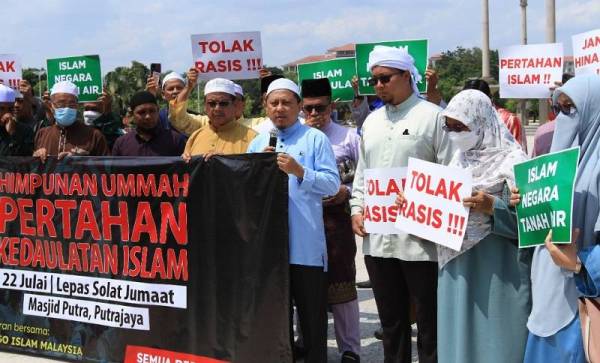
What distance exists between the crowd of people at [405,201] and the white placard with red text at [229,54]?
0.95 meters

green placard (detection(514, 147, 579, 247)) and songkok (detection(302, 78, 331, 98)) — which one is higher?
songkok (detection(302, 78, 331, 98))

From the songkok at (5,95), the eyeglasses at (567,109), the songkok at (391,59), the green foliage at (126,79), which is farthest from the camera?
the green foliage at (126,79)

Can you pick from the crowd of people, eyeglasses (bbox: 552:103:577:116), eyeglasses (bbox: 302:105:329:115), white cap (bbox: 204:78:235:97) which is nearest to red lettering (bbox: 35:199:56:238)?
the crowd of people

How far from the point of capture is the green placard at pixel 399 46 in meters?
5.90

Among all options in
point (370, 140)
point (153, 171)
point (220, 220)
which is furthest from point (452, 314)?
point (153, 171)

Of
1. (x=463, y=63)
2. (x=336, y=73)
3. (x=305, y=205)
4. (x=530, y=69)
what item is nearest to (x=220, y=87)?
(x=305, y=205)

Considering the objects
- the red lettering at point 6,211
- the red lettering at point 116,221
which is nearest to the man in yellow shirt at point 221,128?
the red lettering at point 116,221

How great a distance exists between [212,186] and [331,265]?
1.00 metres

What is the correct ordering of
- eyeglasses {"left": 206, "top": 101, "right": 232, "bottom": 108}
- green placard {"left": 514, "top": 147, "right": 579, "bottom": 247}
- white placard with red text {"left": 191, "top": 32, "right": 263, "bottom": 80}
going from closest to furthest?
green placard {"left": 514, "top": 147, "right": 579, "bottom": 247} → eyeglasses {"left": 206, "top": 101, "right": 232, "bottom": 108} → white placard with red text {"left": 191, "top": 32, "right": 263, "bottom": 80}

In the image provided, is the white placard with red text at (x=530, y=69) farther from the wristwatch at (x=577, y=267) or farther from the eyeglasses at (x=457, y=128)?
the wristwatch at (x=577, y=267)

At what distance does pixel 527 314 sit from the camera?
355cm

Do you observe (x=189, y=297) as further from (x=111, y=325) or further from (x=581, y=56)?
(x=581, y=56)

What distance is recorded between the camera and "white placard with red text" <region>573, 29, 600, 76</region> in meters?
6.64

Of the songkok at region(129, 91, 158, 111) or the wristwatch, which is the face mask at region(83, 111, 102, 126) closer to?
the songkok at region(129, 91, 158, 111)
